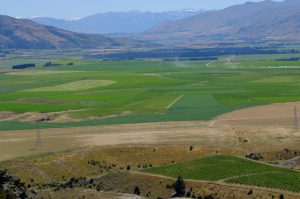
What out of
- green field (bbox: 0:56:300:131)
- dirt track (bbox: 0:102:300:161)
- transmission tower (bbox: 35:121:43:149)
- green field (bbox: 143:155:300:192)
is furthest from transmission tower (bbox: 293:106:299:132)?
transmission tower (bbox: 35:121:43:149)

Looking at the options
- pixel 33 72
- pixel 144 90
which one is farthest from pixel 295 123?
pixel 33 72

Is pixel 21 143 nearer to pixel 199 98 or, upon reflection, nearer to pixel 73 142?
pixel 73 142

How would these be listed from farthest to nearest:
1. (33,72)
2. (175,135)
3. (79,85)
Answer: (33,72)
(79,85)
(175,135)

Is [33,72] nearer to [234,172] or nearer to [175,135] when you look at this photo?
[175,135]

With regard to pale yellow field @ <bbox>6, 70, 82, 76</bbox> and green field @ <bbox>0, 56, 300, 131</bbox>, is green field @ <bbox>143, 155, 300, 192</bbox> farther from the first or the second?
pale yellow field @ <bbox>6, 70, 82, 76</bbox>

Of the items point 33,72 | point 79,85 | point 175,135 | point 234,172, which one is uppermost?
point 234,172

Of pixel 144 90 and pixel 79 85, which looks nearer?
pixel 144 90

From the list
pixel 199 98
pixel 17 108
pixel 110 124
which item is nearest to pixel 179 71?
pixel 199 98
